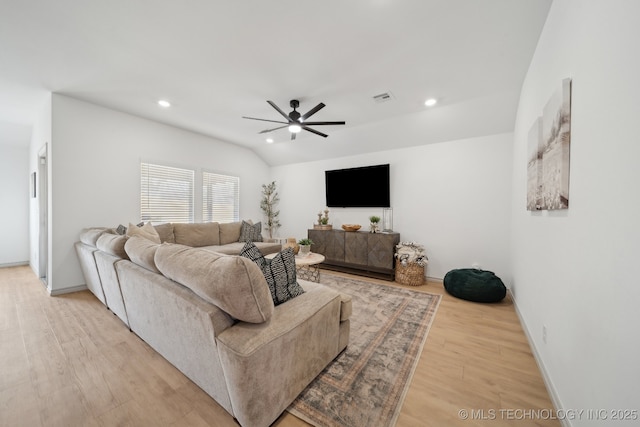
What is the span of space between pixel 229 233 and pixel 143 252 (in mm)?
3142

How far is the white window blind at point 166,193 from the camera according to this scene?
4.16 meters

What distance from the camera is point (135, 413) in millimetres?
1397

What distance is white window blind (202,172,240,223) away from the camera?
507cm

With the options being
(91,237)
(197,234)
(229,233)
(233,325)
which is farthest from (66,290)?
(233,325)

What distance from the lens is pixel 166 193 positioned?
4.44 meters

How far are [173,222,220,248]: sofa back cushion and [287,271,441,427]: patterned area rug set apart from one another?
3.16 m

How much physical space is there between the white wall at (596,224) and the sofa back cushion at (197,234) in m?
4.86

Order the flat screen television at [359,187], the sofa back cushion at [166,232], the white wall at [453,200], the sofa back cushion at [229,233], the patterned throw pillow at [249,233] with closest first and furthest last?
the white wall at [453,200] → the sofa back cushion at [166,232] → the flat screen television at [359,187] → the sofa back cushion at [229,233] → the patterned throw pillow at [249,233]

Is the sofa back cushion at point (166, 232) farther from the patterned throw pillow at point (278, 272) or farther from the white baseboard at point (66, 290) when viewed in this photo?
the patterned throw pillow at point (278, 272)

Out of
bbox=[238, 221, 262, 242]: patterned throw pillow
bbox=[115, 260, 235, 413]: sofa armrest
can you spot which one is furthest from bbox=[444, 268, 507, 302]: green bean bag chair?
bbox=[238, 221, 262, 242]: patterned throw pillow

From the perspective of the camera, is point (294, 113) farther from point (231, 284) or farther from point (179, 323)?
point (179, 323)

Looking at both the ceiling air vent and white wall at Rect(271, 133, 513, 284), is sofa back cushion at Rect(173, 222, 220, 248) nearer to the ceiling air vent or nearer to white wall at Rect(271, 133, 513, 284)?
white wall at Rect(271, 133, 513, 284)

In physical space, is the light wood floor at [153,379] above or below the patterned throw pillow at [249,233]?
below

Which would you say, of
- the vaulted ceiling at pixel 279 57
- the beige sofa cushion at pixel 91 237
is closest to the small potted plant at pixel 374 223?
the vaulted ceiling at pixel 279 57
